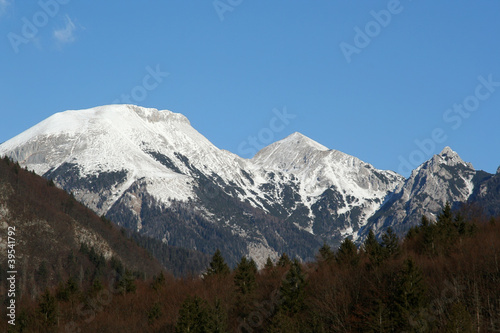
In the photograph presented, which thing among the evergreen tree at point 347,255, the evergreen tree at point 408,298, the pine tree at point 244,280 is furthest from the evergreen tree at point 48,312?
the evergreen tree at point 408,298

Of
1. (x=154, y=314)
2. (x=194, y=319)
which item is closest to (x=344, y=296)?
(x=194, y=319)

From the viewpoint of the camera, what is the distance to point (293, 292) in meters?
88.7

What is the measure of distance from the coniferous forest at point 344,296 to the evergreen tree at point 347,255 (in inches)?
9.6

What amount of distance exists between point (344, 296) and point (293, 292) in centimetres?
729

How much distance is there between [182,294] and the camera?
11894 centimetres

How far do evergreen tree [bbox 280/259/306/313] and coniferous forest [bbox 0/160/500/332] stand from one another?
143 mm

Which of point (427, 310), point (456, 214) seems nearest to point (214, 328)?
point (427, 310)

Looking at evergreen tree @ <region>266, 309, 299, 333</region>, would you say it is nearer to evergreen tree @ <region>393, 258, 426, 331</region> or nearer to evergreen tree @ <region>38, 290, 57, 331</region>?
evergreen tree @ <region>393, 258, 426, 331</region>

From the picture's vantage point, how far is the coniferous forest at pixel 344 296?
71.9m

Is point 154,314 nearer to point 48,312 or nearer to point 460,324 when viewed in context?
point 48,312

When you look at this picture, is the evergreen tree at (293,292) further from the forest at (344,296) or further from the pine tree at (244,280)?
the pine tree at (244,280)

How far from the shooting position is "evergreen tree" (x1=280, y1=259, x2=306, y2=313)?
87.5 m

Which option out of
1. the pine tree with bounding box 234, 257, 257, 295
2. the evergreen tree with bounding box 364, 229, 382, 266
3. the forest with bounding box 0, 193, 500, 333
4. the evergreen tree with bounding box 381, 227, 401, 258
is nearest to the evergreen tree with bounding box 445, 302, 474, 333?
the forest with bounding box 0, 193, 500, 333

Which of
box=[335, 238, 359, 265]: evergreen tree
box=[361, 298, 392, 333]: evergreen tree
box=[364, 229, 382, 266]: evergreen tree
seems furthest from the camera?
box=[335, 238, 359, 265]: evergreen tree
